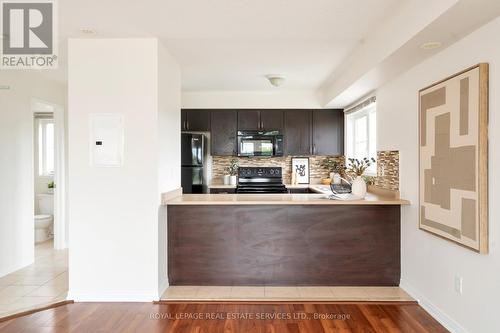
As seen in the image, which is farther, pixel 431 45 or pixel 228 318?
pixel 228 318

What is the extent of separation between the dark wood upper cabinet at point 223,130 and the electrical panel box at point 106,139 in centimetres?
248

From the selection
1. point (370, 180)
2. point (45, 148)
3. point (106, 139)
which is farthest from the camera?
point (45, 148)

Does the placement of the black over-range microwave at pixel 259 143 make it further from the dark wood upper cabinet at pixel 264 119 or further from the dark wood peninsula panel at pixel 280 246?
the dark wood peninsula panel at pixel 280 246

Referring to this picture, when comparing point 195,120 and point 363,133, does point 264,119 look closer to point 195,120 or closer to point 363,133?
point 195,120

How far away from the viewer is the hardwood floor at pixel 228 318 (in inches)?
106

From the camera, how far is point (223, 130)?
562 cm

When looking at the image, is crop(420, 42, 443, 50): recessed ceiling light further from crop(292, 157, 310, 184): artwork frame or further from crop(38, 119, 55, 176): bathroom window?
crop(38, 119, 55, 176): bathroom window

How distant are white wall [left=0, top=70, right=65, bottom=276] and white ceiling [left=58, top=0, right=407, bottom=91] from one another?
0.71 meters

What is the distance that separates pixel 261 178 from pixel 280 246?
2218 mm

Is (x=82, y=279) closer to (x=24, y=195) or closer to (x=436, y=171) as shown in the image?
(x=24, y=195)

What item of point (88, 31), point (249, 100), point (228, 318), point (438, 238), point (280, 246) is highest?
point (88, 31)

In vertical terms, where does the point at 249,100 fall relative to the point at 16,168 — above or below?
above

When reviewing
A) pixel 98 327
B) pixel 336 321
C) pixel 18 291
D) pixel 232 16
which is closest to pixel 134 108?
pixel 232 16

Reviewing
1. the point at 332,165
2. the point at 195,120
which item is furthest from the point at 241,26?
the point at 332,165
